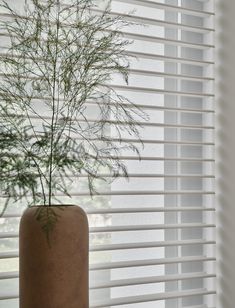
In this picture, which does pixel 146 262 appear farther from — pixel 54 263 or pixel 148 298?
pixel 54 263

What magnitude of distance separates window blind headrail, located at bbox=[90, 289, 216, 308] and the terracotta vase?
0.90ft

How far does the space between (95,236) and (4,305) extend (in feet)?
0.99

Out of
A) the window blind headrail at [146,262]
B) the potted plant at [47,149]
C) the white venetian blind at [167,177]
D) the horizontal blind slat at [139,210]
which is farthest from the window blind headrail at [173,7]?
the window blind headrail at [146,262]

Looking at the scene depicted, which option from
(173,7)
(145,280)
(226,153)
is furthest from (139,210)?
(173,7)

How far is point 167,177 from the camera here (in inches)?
60.7

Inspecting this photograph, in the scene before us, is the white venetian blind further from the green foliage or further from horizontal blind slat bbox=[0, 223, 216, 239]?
the green foliage

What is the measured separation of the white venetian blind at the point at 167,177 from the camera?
1.51 metres

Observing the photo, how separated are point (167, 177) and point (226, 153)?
0.66ft

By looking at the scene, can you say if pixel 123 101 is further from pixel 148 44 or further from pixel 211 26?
pixel 211 26

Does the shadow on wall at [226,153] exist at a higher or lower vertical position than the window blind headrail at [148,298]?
higher

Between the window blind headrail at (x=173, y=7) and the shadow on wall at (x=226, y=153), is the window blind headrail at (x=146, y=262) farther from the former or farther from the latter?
the window blind headrail at (x=173, y=7)

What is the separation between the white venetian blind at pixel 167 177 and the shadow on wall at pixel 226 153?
27mm

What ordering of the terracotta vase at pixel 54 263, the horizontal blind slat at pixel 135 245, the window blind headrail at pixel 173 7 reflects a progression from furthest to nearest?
the window blind headrail at pixel 173 7 < the horizontal blind slat at pixel 135 245 < the terracotta vase at pixel 54 263

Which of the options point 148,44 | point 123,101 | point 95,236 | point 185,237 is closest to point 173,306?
point 185,237
